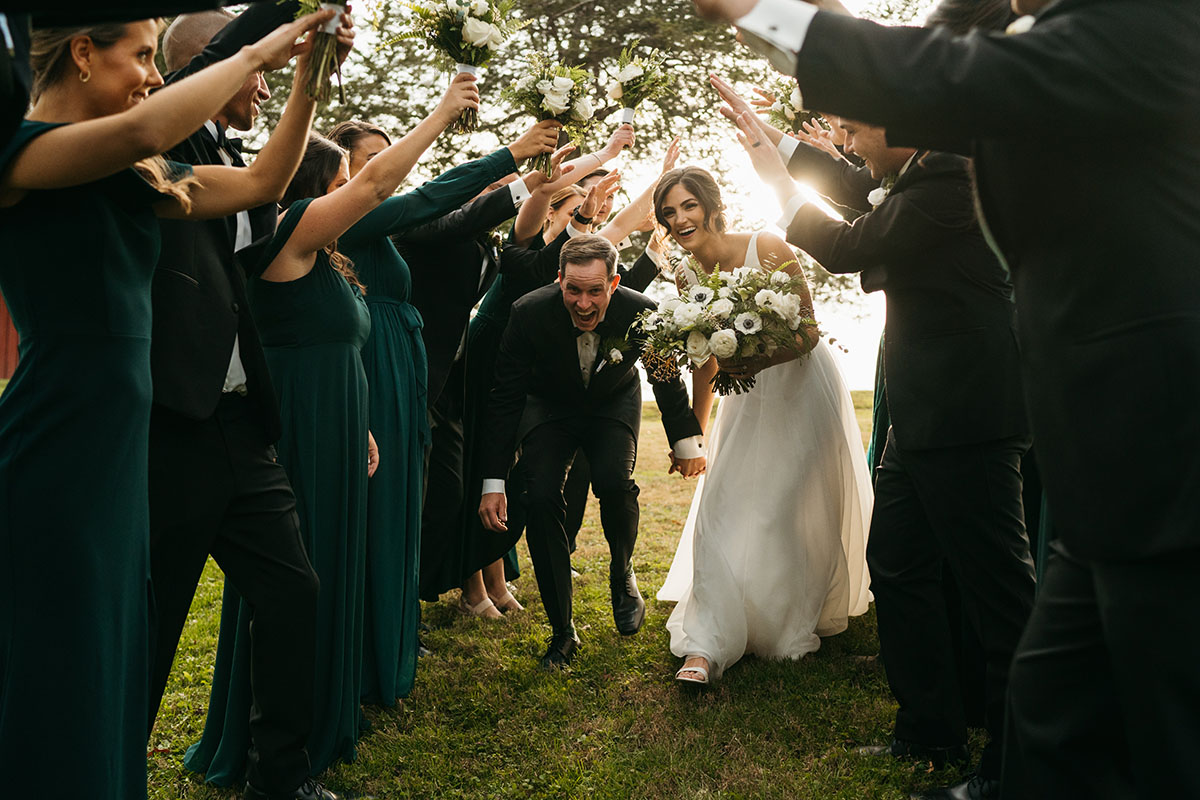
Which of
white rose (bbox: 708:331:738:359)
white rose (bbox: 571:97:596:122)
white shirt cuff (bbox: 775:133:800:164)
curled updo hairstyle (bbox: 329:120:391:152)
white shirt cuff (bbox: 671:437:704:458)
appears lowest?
white shirt cuff (bbox: 671:437:704:458)

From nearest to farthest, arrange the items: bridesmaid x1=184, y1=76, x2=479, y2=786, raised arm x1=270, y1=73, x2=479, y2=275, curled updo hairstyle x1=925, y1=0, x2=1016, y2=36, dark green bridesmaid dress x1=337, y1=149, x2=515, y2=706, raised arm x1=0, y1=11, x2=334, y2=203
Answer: raised arm x1=0, y1=11, x2=334, y2=203 → curled updo hairstyle x1=925, y1=0, x2=1016, y2=36 → raised arm x1=270, y1=73, x2=479, y2=275 → bridesmaid x1=184, y1=76, x2=479, y2=786 → dark green bridesmaid dress x1=337, y1=149, x2=515, y2=706

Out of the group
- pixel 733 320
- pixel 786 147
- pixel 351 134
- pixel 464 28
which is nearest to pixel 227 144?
pixel 464 28

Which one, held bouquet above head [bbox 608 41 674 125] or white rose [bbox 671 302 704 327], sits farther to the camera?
held bouquet above head [bbox 608 41 674 125]

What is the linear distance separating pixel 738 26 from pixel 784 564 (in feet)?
12.0

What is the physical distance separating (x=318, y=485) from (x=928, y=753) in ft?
8.68

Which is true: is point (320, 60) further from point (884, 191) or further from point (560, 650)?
point (560, 650)

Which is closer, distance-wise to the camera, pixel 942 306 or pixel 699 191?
pixel 942 306

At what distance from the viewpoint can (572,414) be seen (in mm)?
5594

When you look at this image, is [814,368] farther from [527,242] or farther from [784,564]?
[527,242]

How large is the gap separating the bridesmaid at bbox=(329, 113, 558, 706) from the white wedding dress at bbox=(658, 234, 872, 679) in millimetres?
1475

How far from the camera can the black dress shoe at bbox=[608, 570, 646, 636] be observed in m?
5.61

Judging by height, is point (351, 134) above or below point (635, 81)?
below

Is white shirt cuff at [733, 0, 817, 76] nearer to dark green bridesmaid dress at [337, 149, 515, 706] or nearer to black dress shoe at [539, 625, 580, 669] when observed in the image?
dark green bridesmaid dress at [337, 149, 515, 706]

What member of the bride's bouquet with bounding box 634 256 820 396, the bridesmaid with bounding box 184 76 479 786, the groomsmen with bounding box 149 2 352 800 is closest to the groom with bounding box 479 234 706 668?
the bride's bouquet with bounding box 634 256 820 396
